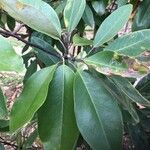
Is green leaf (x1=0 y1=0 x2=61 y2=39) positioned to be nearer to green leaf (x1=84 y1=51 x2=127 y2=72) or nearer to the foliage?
the foliage

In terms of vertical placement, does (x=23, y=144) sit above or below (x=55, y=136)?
below

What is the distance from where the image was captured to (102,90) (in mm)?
792

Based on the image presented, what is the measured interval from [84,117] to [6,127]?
38 centimetres

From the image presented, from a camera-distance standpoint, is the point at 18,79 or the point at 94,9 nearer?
the point at 94,9

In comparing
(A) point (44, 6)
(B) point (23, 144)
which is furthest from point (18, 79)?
(A) point (44, 6)

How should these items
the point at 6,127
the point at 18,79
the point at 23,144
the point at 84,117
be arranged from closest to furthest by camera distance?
the point at 84,117
the point at 6,127
the point at 23,144
the point at 18,79

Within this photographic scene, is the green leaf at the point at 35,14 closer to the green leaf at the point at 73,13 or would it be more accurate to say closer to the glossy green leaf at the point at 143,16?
the green leaf at the point at 73,13

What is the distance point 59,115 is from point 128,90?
0.14 m

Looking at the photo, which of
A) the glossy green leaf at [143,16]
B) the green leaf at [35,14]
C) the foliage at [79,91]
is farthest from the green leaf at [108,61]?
the glossy green leaf at [143,16]

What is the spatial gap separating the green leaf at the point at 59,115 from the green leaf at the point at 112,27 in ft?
0.36

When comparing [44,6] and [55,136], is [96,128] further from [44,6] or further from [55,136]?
[44,6]

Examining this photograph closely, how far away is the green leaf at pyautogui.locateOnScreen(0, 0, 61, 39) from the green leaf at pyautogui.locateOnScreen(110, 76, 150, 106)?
15 cm

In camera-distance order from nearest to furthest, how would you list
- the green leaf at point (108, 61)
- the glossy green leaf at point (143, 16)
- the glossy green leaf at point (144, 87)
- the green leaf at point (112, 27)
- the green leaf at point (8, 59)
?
the green leaf at point (8, 59)
the green leaf at point (108, 61)
the green leaf at point (112, 27)
the glossy green leaf at point (143, 16)
the glossy green leaf at point (144, 87)

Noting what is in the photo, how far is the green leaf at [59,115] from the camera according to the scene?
78 cm
